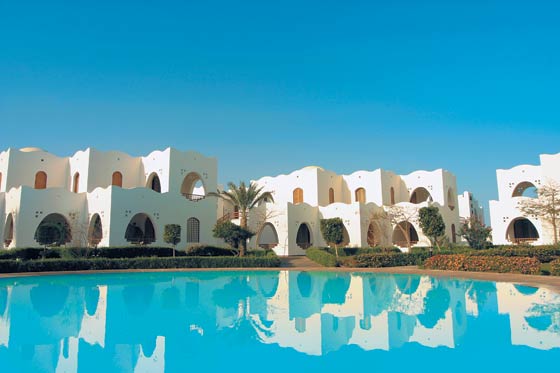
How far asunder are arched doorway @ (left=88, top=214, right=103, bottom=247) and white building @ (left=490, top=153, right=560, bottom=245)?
26.8 metres

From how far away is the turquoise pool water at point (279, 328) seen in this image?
677 centimetres

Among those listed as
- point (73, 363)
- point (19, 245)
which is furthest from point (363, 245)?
point (73, 363)

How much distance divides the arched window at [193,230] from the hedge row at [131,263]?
20.6ft

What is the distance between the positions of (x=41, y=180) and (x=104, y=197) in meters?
8.40

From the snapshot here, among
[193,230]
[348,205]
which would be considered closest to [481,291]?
[348,205]

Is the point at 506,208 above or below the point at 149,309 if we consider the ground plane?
above

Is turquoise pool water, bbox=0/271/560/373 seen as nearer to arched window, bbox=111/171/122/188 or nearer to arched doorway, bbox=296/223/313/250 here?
arched window, bbox=111/171/122/188

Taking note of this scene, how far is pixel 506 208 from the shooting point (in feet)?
104

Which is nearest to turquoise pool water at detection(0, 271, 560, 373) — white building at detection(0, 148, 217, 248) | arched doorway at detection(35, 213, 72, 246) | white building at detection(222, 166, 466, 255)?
arched doorway at detection(35, 213, 72, 246)

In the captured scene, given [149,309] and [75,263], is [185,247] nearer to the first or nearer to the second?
[75,263]

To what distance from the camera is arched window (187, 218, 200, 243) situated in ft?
95.1

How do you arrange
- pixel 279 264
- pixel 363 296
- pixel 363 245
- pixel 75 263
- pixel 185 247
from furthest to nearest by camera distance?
pixel 363 245 → pixel 185 247 → pixel 279 264 → pixel 75 263 → pixel 363 296

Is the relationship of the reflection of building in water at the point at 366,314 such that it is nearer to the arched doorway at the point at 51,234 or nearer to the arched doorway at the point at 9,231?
the arched doorway at the point at 51,234

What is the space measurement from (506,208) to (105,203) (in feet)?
88.4
